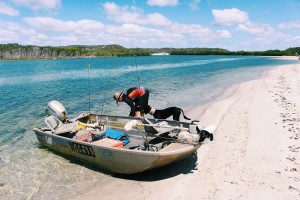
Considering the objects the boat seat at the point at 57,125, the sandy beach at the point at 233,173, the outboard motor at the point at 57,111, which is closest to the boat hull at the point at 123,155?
the sandy beach at the point at 233,173

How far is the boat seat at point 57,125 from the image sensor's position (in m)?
11.0

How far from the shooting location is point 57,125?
1216cm

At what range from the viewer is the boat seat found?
36.1ft

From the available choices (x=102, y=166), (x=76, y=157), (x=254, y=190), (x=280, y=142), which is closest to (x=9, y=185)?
(x=76, y=157)

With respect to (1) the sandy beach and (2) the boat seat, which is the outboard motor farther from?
(1) the sandy beach

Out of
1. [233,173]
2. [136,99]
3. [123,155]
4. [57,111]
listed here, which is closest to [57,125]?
[57,111]

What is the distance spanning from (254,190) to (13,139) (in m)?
10.8

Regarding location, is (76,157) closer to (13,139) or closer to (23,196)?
(23,196)

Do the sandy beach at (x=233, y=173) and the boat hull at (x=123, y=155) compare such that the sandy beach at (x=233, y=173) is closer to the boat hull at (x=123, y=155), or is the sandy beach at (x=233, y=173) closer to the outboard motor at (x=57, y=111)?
the boat hull at (x=123, y=155)

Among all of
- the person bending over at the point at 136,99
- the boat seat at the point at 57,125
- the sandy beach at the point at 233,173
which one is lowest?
the sandy beach at the point at 233,173

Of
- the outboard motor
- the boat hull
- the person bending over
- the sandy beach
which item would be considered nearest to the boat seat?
the outboard motor

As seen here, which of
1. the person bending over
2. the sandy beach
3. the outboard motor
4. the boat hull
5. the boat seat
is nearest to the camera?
the sandy beach

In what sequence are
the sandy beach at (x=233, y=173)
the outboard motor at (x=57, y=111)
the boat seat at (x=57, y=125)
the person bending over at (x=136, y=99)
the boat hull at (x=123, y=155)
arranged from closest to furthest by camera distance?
the sandy beach at (x=233, y=173) → the boat hull at (x=123, y=155) → the person bending over at (x=136, y=99) → the boat seat at (x=57, y=125) → the outboard motor at (x=57, y=111)

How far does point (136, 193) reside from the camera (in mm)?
7637
